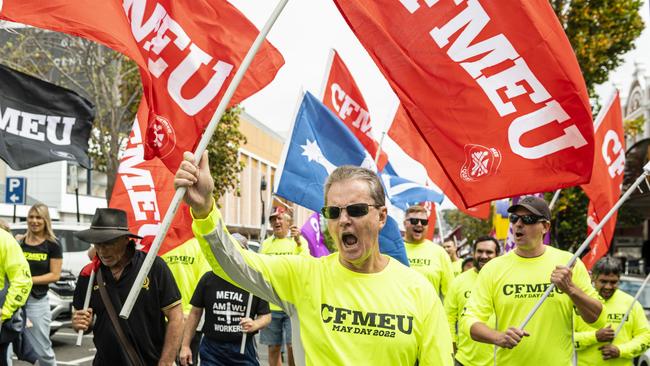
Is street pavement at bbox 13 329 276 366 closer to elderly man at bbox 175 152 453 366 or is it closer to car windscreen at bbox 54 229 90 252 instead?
car windscreen at bbox 54 229 90 252

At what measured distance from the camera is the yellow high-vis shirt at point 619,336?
6578 mm

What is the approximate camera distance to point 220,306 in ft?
22.9

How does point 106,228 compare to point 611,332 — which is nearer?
point 106,228

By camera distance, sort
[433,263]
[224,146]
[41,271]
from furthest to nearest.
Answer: [224,146]
[433,263]
[41,271]

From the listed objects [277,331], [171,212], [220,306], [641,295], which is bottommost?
[277,331]

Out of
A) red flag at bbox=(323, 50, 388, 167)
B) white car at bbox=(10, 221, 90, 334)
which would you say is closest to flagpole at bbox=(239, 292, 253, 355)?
red flag at bbox=(323, 50, 388, 167)

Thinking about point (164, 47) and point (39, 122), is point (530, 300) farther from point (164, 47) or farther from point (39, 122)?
point (39, 122)

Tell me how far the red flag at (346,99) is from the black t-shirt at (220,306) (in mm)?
2663

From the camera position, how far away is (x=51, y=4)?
4879 millimetres

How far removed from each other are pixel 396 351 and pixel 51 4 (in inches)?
126

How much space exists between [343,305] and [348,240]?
27cm

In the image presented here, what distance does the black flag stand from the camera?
5.54 m

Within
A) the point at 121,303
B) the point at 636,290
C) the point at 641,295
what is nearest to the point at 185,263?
the point at 121,303

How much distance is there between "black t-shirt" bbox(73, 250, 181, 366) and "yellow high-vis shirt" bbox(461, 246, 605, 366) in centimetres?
207
